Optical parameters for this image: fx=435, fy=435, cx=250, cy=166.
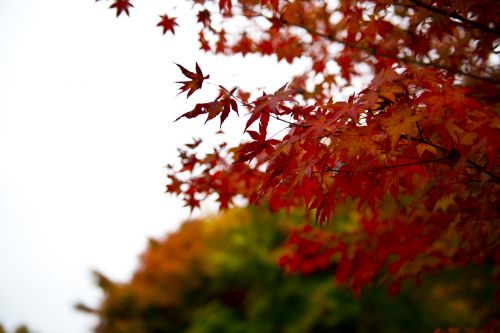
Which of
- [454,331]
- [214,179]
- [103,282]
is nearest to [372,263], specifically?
[454,331]

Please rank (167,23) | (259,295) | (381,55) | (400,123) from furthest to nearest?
(259,295)
(167,23)
(381,55)
(400,123)

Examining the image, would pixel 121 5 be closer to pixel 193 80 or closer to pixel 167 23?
pixel 167 23

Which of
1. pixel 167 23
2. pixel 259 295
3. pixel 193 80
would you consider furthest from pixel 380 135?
pixel 259 295

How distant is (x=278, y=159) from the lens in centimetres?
169

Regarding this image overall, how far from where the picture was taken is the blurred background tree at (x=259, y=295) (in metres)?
9.14

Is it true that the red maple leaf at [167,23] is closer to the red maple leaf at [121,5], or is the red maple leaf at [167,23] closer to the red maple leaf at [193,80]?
the red maple leaf at [121,5]

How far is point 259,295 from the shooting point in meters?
10.4

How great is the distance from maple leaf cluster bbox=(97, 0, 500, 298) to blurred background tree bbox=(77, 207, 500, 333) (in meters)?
4.05

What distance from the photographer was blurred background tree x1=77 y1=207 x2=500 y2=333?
9141mm

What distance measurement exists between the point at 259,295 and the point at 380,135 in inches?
372

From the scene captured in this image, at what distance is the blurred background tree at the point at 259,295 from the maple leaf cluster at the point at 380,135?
405cm

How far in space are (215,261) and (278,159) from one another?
31.7 feet

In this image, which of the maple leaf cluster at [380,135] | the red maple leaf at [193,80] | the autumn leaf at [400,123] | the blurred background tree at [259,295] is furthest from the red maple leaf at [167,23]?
the blurred background tree at [259,295]

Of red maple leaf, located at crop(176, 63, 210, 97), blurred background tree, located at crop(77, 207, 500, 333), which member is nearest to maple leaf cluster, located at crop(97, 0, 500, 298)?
red maple leaf, located at crop(176, 63, 210, 97)
